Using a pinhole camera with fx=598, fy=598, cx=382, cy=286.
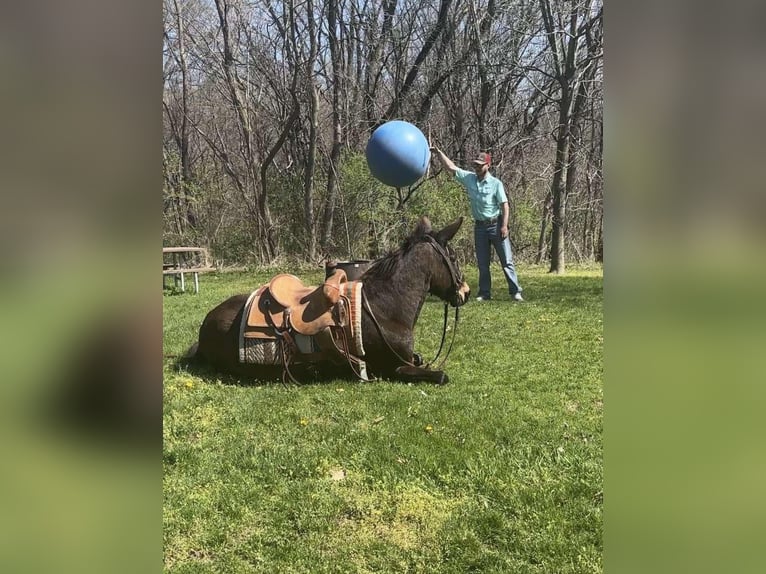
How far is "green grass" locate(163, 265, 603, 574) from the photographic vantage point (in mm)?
2572

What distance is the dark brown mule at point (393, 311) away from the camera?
4805 mm

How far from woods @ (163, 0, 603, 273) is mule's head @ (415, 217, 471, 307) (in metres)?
9.07

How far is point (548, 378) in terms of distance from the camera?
16.1 feet

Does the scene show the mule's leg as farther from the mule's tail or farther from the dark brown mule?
the mule's tail

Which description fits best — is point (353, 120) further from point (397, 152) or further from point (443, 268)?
point (443, 268)

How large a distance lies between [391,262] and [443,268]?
454 millimetres

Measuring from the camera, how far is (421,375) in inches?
188

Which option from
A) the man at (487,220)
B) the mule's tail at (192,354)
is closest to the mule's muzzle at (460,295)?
the mule's tail at (192,354)

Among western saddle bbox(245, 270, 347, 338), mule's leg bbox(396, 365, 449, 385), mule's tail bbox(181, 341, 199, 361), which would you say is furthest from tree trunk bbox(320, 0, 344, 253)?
mule's leg bbox(396, 365, 449, 385)

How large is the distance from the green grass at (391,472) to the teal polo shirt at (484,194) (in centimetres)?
404

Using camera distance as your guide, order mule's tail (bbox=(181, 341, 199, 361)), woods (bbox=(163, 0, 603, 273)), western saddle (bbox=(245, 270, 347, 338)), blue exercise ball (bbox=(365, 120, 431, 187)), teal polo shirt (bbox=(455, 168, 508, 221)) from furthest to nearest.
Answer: woods (bbox=(163, 0, 603, 273))
teal polo shirt (bbox=(455, 168, 508, 221))
blue exercise ball (bbox=(365, 120, 431, 187))
mule's tail (bbox=(181, 341, 199, 361))
western saddle (bbox=(245, 270, 347, 338))
